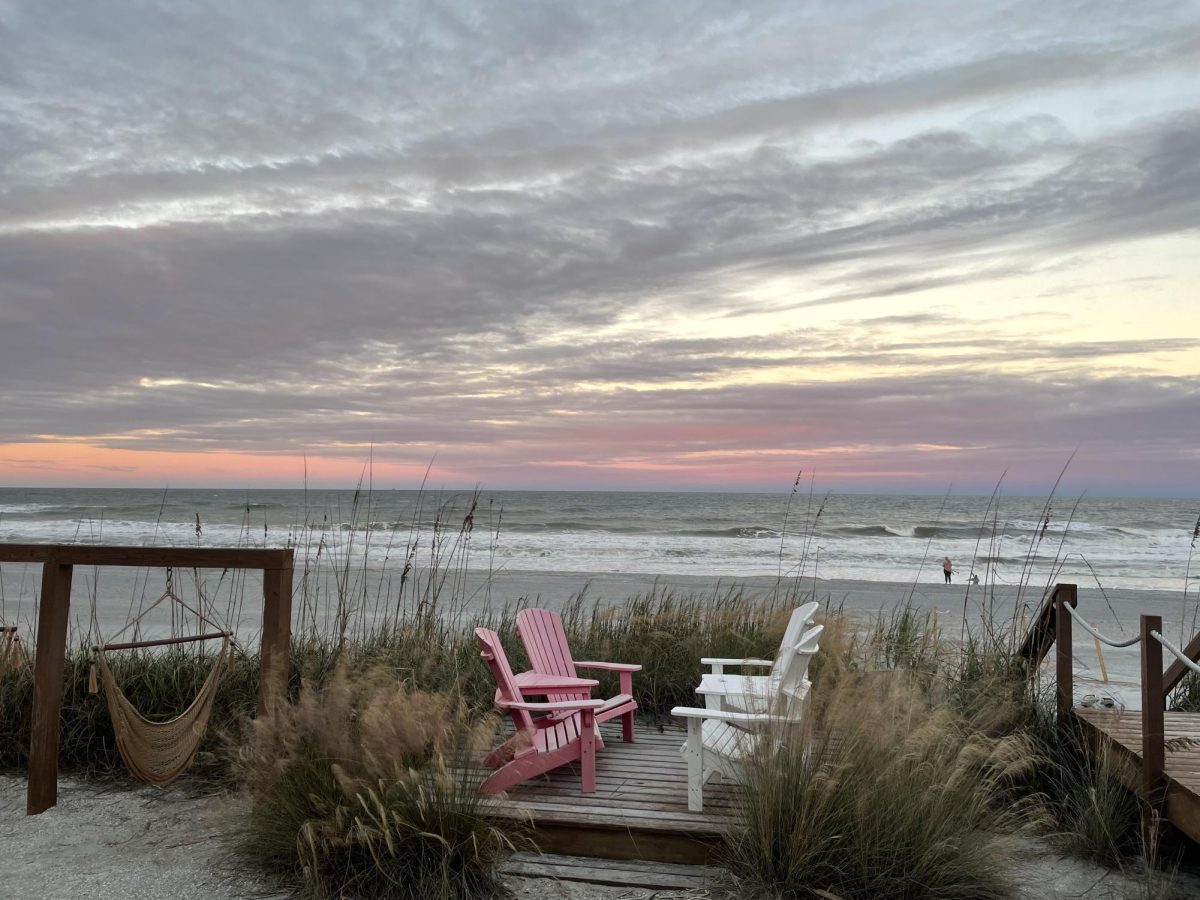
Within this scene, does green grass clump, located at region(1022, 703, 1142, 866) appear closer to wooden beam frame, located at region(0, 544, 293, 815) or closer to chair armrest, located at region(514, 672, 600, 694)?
chair armrest, located at region(514, 672, 600, 694)

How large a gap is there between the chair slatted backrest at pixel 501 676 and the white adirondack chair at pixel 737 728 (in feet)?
2.75

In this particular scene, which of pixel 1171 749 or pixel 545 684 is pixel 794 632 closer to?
pixel 545 684

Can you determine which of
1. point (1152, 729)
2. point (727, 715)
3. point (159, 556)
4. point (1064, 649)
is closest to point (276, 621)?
point (159, 556)

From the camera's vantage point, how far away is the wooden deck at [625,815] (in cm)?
374

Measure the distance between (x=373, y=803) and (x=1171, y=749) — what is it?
3.32 metres

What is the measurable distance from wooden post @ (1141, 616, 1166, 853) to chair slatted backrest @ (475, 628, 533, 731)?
2.78 m

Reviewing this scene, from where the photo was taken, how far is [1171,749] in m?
3.50

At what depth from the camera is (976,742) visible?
4152 mm

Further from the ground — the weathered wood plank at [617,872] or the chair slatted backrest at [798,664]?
the chair slatted backrest at [798,664]

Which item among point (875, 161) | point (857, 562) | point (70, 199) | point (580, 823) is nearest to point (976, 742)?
point (580, 823)

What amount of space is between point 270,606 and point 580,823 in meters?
1.99

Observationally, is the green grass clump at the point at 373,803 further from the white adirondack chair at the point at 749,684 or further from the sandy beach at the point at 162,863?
the white adirondack chair at the point at 749,684

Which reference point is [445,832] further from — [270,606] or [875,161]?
[875,161]

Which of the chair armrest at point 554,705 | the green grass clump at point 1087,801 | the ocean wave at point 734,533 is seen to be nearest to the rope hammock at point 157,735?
the chair armrest at point 554,705
